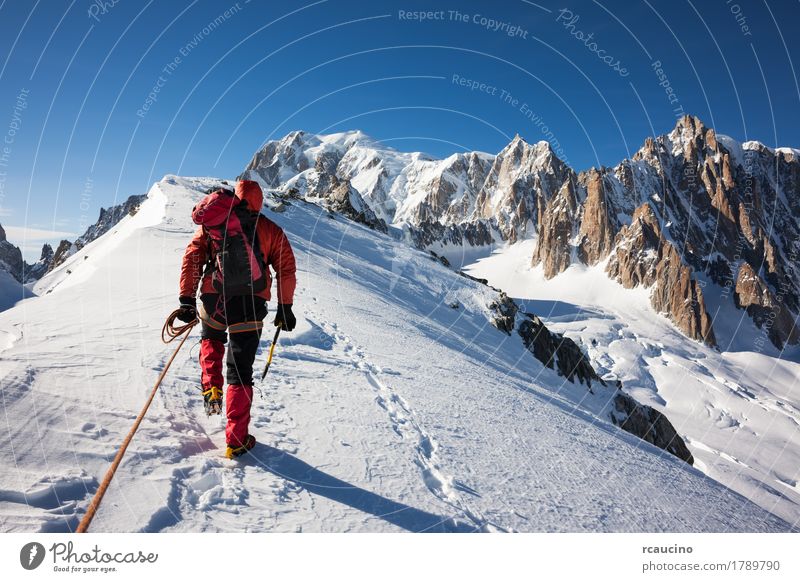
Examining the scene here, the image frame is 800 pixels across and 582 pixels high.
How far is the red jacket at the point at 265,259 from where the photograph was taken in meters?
5.27

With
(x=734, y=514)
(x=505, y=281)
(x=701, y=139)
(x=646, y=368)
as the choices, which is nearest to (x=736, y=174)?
(x=701, y=139)

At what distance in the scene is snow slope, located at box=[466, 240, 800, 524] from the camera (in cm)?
5922

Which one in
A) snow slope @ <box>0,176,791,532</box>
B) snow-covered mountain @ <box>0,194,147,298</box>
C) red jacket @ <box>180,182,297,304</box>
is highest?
red jacket @ <box>180,182,297,304</box>

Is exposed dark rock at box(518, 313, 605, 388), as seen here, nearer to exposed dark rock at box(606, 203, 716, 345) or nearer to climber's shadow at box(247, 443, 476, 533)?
climber's shadow at box(247, 443, 476, 533)

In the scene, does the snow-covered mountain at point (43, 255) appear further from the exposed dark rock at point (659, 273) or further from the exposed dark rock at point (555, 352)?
the exposed dark rock at point (659, 273)

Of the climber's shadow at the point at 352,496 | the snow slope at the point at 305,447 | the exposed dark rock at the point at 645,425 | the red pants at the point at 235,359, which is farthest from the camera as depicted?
the exposed dark rock at the point at 645,425

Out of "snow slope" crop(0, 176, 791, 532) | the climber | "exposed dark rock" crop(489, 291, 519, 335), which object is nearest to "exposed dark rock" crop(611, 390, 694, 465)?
"exposed dark rock" crop(489, 291, 519, 335)

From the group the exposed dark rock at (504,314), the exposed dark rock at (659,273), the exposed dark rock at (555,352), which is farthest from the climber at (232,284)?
the exposed dark rock at (659,273)

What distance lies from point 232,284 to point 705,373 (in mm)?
116154

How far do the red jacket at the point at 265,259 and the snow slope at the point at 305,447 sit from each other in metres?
1.55

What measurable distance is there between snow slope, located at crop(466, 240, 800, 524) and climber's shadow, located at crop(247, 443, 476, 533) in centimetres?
3826

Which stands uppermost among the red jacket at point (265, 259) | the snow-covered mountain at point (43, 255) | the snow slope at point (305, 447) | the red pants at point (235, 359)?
the red jacket at point (265, 259)

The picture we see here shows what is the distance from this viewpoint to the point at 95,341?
21.3 feet
